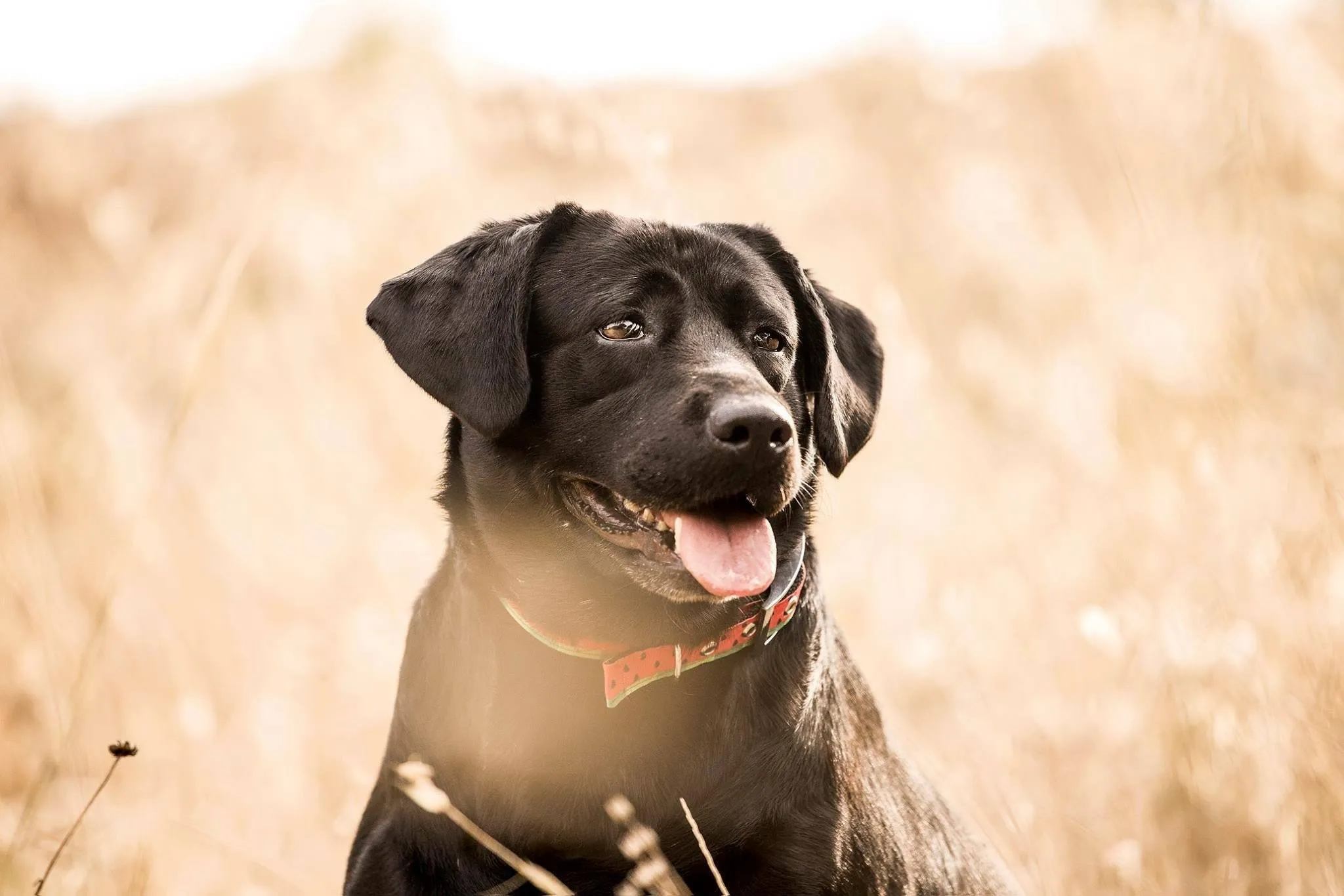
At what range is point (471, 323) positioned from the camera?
9.26ft

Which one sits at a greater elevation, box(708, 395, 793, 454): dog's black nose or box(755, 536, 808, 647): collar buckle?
box(708, 395, 793, 454): dog's black nose

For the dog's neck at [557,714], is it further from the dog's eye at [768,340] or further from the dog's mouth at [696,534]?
the dog's eye at [768,340]

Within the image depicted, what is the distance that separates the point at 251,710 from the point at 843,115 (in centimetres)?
1115

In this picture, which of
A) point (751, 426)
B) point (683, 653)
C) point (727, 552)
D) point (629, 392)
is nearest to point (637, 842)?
point (683, 653)

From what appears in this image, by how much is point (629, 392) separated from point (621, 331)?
0.65 feet

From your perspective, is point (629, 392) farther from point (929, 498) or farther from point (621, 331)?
point (929, 498)

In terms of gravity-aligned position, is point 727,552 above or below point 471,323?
below

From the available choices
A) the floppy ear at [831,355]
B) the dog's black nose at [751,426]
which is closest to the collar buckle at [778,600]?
the dog's black nose at [751,426]

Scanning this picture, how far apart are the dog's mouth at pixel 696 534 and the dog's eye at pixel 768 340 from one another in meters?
0.57

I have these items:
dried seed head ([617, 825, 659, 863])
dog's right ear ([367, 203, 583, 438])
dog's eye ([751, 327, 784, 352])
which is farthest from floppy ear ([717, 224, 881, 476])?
dried seed head ([617, 825, 659, 863])

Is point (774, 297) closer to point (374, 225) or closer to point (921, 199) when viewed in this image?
point (374, 225)

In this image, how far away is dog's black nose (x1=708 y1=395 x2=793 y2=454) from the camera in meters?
2.49

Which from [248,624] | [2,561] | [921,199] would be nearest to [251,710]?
[248,624]

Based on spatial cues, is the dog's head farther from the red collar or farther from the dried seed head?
the dried seed head
